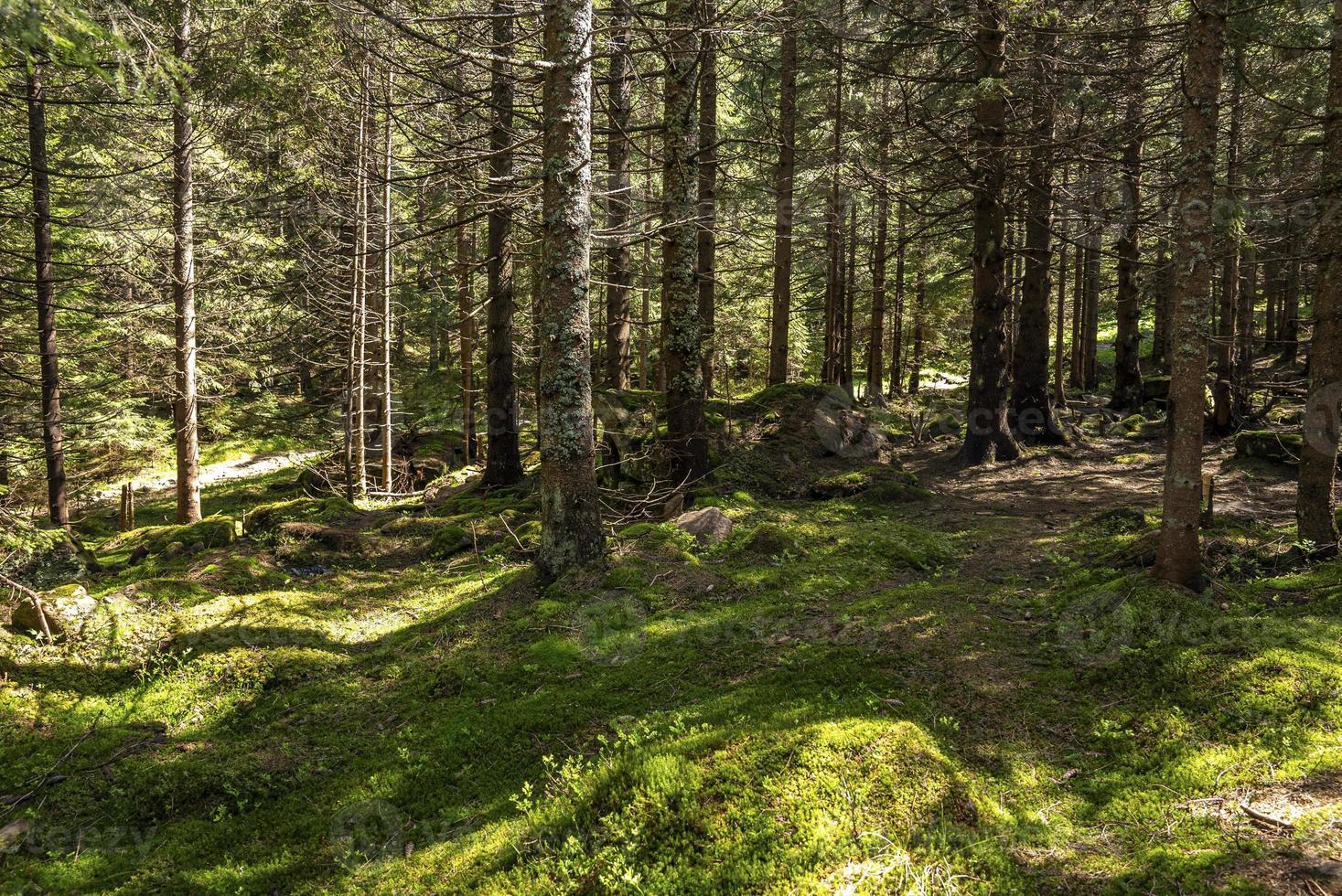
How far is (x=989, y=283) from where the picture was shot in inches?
544

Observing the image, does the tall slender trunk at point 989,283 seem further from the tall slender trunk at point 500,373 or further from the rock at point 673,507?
the tall slender trunk at point 500,373

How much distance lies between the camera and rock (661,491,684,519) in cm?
1039

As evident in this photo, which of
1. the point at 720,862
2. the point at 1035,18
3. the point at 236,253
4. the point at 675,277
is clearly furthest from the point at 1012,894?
the point at 236,253

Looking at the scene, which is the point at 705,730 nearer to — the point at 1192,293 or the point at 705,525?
the point at 705,525

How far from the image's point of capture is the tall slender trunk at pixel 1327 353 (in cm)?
677

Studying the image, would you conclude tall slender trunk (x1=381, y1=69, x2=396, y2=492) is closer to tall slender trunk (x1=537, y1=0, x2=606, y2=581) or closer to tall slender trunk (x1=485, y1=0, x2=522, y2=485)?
tall slender trunk (x1=485, y1=0, x2=522, y2=485)

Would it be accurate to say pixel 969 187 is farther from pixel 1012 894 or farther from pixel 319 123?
pixel 319 123

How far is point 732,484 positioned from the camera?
41.2ft

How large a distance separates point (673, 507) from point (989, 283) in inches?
331

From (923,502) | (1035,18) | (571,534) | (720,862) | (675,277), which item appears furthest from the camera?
(1035,18)

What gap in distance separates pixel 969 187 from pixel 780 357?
22.6ft

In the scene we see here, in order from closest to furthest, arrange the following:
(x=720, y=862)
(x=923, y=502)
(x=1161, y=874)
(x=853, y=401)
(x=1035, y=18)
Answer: (x=1161, y=874) < (x=720, y=862) < (x=923, y=502) < (x=1035, y=18) < (x=853, y=401)

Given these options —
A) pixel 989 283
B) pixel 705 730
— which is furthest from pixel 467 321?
pixel 705 730

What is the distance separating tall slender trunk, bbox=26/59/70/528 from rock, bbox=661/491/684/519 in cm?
1259
